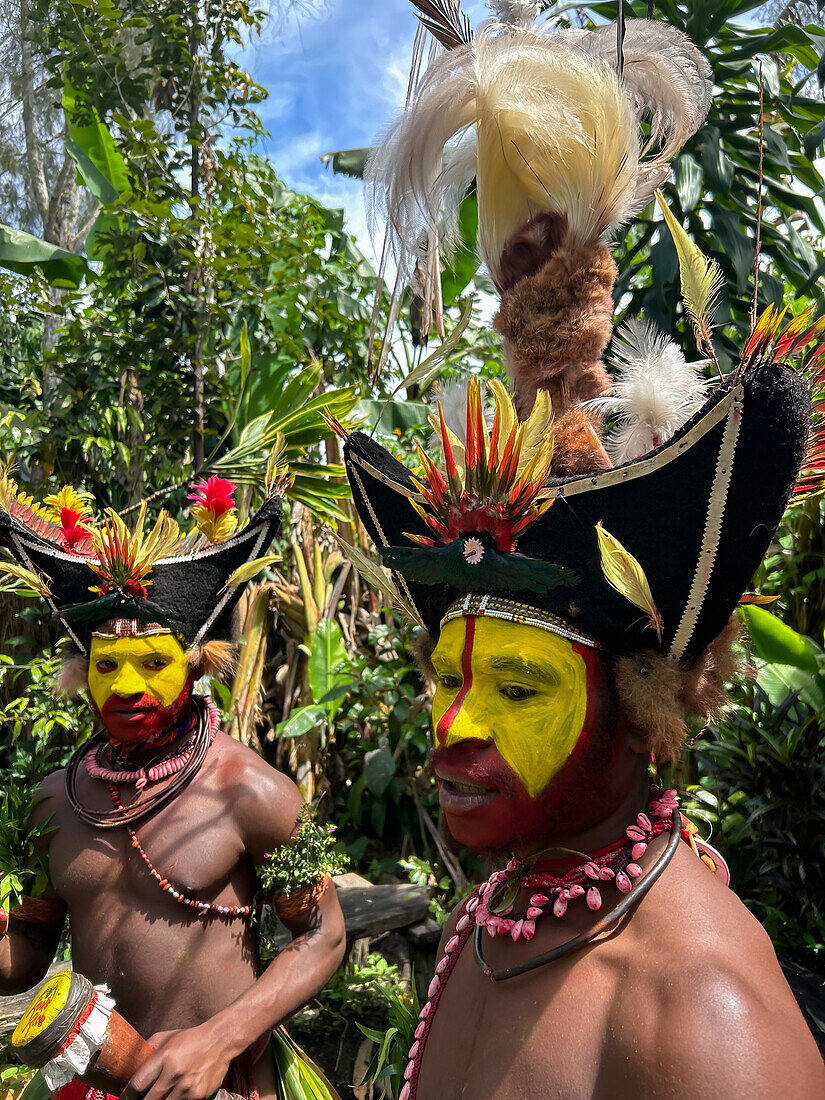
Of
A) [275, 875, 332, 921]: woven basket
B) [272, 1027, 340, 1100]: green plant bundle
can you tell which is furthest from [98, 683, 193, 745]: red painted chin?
[272, 1027, 340, 1100]: green plant bundle

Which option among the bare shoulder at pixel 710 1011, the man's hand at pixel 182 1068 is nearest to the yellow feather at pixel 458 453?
the bare shoulder at pixel 710 1011

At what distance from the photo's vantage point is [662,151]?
75.1 inches

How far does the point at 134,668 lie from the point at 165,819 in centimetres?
47

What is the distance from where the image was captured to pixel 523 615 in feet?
4.85

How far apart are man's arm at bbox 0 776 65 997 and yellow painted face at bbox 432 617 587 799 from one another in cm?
173

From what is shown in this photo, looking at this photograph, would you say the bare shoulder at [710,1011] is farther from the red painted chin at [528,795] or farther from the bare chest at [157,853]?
the bare chest at [157,853]

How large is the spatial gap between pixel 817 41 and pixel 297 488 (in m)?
3.27

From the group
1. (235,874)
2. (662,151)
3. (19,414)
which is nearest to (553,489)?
(662,151)

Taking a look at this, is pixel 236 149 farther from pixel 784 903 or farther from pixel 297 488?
pixel 784 903

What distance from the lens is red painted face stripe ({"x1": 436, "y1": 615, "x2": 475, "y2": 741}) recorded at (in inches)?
56.6

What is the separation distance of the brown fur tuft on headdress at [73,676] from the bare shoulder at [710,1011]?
202cm

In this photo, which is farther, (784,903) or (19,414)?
(19,414)

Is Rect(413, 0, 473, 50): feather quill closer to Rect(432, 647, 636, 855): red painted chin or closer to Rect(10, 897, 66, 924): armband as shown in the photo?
Rect(432, 647, 636, 855): red painted chin

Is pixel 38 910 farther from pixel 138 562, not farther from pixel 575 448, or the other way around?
pixel 575 448
